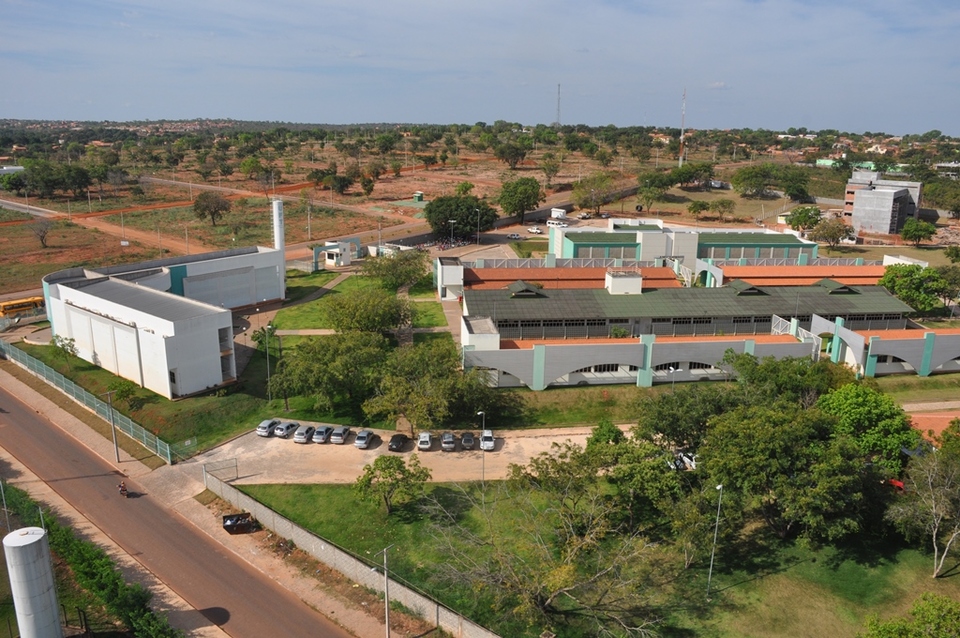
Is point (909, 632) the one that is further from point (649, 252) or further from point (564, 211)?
point (564, 211)

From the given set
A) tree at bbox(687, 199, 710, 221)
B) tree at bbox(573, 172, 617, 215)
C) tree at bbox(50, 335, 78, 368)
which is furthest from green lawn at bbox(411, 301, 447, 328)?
tree at bbox(687, 199, 710, 221)

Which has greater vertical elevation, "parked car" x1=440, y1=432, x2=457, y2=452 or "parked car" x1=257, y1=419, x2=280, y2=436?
"parked car" x1=257, y1=419, x2=280, y2=436

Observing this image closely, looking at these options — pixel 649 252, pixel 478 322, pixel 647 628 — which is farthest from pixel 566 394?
pixel 649 252

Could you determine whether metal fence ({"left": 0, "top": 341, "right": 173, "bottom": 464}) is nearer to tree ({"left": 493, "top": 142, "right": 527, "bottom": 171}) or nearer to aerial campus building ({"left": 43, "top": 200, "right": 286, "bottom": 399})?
aerial campus building ({"left": 43, "top": 200, "right": 286, "bottom": 399})

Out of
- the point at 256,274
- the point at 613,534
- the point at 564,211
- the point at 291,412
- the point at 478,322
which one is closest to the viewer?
the point at 613,534

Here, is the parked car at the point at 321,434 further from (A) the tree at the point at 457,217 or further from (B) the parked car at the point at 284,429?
(A) the tree at the point at 457,217

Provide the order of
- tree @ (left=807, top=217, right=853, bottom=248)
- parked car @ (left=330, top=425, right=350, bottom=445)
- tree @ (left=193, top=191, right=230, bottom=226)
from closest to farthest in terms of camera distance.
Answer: parked car @ (left=330, top=425, right=350, bottom=445), tree @ (left=807, top=217, right=853, bottom=248), tree @ (left=193, top=191, right=230, bottom=226)

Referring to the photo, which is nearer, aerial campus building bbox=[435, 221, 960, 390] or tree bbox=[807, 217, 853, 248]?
aerial campus building bbox=[435, 221, 960, 390]
